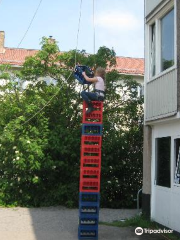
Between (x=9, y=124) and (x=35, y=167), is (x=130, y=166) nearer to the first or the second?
(x=35, y=167)

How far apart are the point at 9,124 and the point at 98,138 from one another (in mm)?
5565

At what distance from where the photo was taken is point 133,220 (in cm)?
1062

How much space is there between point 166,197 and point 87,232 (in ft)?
7.96

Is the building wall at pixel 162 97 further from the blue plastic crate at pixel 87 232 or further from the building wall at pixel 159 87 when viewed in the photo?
the blue plastic crate at pixel 87 232

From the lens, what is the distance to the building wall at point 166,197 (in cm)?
935

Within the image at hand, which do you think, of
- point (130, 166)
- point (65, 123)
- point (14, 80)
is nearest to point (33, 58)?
point (14, 80)

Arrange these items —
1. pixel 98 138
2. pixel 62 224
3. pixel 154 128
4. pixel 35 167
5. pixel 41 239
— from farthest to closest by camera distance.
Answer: pixel 35 167
pixel 154 128
pixel 62 224
pixel 98 138
pixel 41 239

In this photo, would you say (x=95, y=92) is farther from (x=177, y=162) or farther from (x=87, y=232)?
(x=87, y=232)

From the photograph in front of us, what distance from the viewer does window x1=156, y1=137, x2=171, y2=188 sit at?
10.1 metres

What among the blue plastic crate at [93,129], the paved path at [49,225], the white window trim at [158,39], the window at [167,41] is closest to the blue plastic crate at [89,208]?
the paved path at [49,225]

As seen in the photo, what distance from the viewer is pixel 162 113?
1008 centimetres

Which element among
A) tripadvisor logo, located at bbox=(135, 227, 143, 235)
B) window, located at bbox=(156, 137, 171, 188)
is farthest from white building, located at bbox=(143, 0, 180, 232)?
tripadvisor logo, located at bbox=(135, 227, 143, 235)

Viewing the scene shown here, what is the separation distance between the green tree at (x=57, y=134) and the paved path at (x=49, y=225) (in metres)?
1.16

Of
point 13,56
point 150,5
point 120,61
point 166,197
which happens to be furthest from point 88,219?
point 120,61
